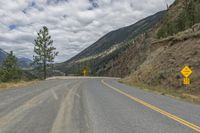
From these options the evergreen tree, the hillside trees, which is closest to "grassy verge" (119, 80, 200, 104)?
the hillside trees

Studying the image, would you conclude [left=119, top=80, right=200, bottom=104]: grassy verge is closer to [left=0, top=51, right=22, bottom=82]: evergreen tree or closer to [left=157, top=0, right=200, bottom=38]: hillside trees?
[left=157, top=0, right=200, bottom=38]: hillside trees

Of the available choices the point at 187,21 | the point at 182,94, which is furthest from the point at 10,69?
the point at 182,94

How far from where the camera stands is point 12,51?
86.2 metres

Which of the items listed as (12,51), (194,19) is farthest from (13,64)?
(194,19)

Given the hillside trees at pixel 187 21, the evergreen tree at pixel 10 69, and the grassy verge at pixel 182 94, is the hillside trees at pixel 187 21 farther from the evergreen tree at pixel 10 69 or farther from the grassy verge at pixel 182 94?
the evergreen tree at pixel 10 69

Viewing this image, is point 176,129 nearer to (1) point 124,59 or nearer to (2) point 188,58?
(2) point 188,58

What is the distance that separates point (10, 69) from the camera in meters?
84.1

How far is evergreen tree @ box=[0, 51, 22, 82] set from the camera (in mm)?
82062

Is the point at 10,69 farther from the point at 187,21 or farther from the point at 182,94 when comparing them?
the point at 182,94

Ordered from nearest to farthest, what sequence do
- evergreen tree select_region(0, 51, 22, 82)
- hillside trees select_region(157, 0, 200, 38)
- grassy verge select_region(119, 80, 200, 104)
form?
grassy verge select_region(119, 80, 200, 104), hillside trees select_region(157, 0, 200, 38), evergreen tree select_region(0, 51, 22, 82)

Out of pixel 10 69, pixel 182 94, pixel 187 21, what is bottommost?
pixel 182 94

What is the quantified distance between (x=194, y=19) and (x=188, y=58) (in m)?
25.3

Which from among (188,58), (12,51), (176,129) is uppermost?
(12,51)

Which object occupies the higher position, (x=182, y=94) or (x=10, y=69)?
(x=10, y=69)
